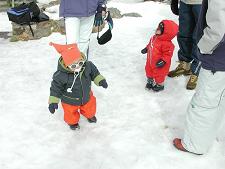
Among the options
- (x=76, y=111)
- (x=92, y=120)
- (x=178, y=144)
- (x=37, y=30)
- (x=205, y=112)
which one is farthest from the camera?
(x=37, y=30)

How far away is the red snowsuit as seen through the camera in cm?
532

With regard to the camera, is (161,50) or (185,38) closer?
(161,50)

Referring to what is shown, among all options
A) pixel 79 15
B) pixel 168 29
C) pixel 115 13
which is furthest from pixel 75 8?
pixel 115 13

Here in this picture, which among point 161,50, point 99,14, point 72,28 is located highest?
point 99,14

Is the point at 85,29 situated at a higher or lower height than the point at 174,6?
lower

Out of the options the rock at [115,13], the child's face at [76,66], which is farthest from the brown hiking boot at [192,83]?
the rock at [115,13]

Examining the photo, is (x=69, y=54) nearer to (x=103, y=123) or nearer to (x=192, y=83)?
(x=103, y=123)

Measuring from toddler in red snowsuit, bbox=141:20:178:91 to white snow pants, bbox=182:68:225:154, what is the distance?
1.47 meters

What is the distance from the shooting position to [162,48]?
544 centimetres

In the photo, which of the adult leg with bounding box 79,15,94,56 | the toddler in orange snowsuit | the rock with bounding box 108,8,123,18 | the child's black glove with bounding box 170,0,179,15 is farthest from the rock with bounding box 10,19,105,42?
the toddler in orange snowsuit

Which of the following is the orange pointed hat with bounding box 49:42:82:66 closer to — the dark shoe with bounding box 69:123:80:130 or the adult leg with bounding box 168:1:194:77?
the dark shoe with bounding box 69:123:80:130

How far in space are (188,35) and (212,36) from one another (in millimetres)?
2338

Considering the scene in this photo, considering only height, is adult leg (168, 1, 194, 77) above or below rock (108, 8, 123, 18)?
above

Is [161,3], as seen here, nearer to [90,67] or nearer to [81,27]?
[81,27]
